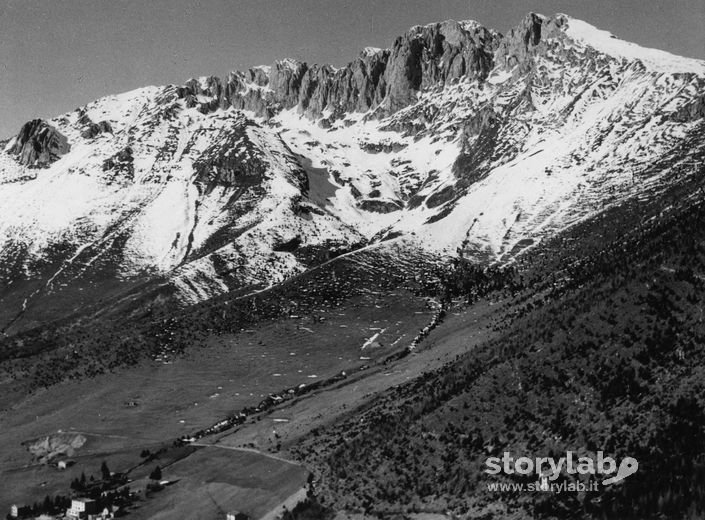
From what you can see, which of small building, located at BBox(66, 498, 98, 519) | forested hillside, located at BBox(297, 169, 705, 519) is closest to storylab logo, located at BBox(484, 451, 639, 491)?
forested hillside, located at BBox(297, 169, 705, 519)

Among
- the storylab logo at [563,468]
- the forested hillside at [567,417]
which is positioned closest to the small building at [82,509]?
the forested hillside at [567,417]

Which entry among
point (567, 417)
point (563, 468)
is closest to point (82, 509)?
point (563, 468)

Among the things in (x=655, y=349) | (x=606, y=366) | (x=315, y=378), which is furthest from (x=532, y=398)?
(x=315, y=378)

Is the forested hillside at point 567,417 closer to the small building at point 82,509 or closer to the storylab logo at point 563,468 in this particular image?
the storylab logo at point 563,468

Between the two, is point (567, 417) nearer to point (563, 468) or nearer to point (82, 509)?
point (563, 468)

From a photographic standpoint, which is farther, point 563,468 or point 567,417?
point 567,417

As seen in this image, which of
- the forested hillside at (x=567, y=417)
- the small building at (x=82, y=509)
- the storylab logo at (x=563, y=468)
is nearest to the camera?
the forested hillside at (x=567, y=417)

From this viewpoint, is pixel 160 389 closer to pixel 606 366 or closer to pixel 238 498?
pixel 238 498
